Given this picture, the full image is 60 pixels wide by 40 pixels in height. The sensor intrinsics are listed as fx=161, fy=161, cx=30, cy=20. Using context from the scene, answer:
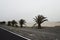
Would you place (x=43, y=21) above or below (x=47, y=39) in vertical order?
above

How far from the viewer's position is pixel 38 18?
3269cm

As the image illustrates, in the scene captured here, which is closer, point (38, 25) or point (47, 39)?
point (47, 39)

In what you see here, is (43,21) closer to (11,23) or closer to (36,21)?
(36,21)

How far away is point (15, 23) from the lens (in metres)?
51.4

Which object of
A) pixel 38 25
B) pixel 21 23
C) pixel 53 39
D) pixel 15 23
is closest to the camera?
pixel 53 39

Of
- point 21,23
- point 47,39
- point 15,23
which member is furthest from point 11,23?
point 47,39

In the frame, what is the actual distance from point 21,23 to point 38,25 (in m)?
13.3

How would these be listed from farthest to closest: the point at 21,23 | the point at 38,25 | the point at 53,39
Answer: the point at 21,23
the point at 38,25
the point at 53,39

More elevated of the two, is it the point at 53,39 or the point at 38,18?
the point at 38,18

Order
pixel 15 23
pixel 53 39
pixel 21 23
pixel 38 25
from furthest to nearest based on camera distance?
pixel 15 23, pixel 21 23, pixel 38 25, pixel 53 39

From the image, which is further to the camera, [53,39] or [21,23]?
[21,23]

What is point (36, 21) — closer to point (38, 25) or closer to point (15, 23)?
point (38, 25)

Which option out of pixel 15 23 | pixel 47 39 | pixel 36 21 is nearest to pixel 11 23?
pixel 15 23

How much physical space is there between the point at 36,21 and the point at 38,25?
1213 mm
